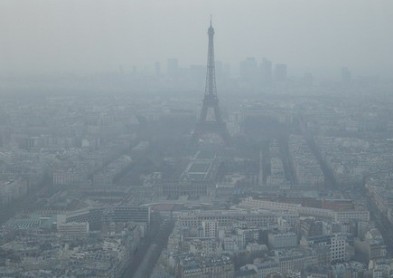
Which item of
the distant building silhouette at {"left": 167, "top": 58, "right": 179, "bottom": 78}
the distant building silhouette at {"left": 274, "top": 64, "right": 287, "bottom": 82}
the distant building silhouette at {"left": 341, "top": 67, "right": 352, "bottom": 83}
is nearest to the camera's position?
the distant building silhouette at {"left": 341, "top": 67, "right": 352, "bottom": 83}

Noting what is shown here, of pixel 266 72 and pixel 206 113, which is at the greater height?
pixel 266 72

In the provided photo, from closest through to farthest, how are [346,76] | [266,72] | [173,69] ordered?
1. [346,76]
2. [173,69]
3. [266,72]

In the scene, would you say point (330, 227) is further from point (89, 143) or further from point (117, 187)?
point (89, 143)

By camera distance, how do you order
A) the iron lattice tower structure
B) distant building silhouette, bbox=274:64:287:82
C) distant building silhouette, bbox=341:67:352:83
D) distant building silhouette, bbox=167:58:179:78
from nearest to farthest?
the iron lattice tower structure < distant building silhouette, bbox=341:67:352:83 < distant building silhouette, bbox=167:58:179:78 < distant building silhouette, bbox=274:64:287:82

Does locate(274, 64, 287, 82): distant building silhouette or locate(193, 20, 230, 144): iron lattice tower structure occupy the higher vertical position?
locate(274, 64, 287, 82): distant building silhouette

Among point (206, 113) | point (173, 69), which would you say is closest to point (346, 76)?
point (206, 113)

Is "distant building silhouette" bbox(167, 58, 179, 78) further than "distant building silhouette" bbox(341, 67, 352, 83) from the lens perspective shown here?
Answer: Yes

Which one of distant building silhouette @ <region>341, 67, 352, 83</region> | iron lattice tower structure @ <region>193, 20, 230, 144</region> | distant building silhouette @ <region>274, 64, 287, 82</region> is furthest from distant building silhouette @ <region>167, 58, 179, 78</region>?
distant building silhouette @ <region>341, 67, 352, 83</region>

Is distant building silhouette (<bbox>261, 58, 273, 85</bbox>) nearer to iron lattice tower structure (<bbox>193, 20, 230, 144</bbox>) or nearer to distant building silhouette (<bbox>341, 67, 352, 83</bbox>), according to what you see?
distant building silhouette (<bbox>341, 67, 352, 83</bbox>)

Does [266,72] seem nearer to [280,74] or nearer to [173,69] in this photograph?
[280,74]

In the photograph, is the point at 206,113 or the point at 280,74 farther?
the point at 280,74
